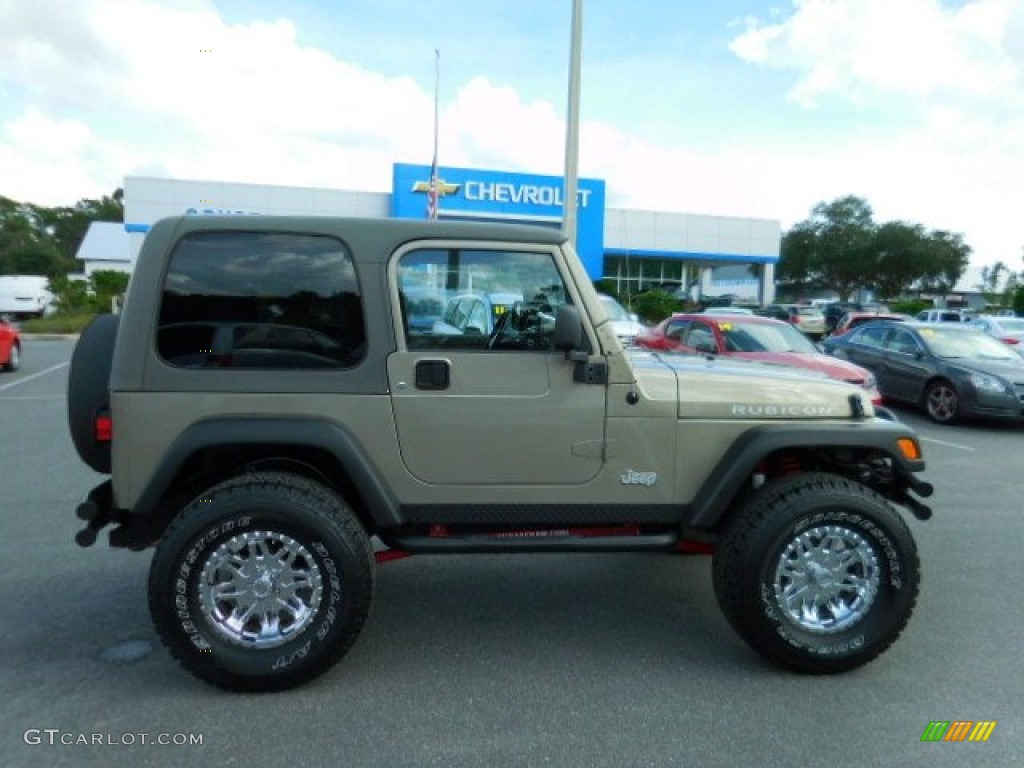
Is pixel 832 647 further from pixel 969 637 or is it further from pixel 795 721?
pixel 969 637

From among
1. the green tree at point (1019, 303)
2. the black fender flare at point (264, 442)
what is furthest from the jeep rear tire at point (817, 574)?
the green tree at point (1019, 303)

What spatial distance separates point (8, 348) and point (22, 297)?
2024cm

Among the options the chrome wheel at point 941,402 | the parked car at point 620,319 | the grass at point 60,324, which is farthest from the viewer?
the grass at point 60,324

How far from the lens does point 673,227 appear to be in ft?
125

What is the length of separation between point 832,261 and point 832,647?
57932 millimetres

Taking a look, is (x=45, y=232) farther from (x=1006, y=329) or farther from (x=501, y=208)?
(x=1006, y=329)

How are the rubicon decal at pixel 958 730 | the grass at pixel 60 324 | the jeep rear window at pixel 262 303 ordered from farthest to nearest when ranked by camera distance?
1. the grass at pixel 60 324
2. the jeep rear window at pixel 262 303
3. the rubicon decal at pixel 958 730

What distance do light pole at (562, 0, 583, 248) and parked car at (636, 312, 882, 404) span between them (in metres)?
3.02

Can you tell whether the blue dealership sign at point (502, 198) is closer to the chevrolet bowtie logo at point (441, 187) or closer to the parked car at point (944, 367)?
the chevrolet bowtie logo at point (441, 187)

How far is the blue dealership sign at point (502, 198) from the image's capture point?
31.0 metres

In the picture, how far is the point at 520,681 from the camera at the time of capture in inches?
134

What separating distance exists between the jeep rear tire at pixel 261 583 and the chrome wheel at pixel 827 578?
1897 millimetres

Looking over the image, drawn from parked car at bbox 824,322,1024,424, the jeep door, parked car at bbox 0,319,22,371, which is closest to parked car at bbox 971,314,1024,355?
parked car at bbox 824,322,1024,424

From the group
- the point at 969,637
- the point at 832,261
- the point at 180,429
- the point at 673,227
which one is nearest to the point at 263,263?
the point at 180,429
